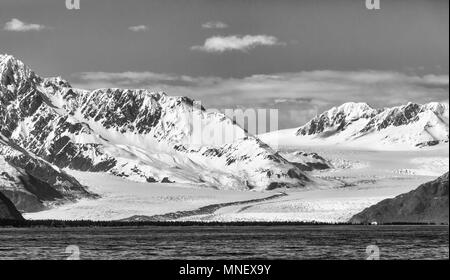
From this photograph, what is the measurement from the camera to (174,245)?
515ft

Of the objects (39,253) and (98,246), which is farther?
(98,246)

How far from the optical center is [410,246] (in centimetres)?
14675

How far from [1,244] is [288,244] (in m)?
45.9
